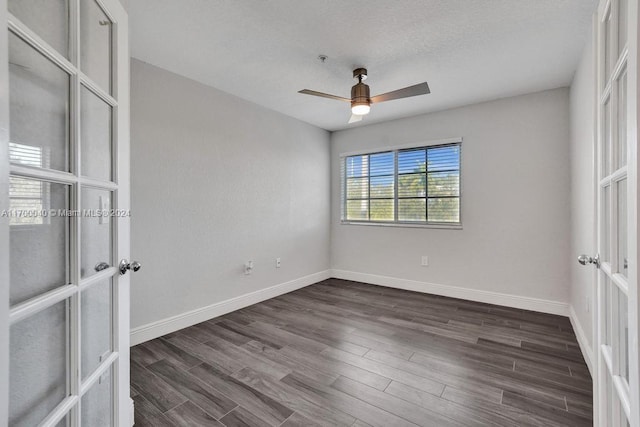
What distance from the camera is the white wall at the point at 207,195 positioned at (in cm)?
261

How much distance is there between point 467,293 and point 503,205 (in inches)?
45.8

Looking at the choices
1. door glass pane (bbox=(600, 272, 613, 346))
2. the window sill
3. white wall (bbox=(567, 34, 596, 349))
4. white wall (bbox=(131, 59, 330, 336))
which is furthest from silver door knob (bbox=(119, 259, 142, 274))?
the window sill

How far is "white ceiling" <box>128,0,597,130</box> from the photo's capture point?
1918 mm

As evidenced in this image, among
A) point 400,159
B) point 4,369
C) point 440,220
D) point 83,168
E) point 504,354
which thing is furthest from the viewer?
point 400,159

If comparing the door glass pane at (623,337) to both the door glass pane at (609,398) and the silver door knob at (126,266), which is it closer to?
the door glass pane at (609,398)

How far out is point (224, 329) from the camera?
9.29 ft

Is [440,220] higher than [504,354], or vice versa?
[440,220]

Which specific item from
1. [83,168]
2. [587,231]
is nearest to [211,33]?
[83,168]

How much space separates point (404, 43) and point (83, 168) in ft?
7.49

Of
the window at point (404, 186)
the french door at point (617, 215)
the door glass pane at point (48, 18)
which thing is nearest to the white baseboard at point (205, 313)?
the window at point (404, 186)

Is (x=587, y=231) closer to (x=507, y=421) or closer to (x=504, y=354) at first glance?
(x=504, y=354)

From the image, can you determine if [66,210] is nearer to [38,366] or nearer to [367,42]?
[38,366]

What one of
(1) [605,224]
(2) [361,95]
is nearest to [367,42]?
(2) [361,95]

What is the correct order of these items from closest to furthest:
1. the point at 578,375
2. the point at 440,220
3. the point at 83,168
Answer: the point at 83,168
the point at 578,375
the point at 440,220
